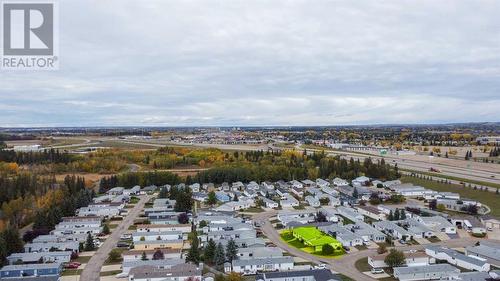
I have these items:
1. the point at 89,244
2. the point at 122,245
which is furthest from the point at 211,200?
the point at 89,244

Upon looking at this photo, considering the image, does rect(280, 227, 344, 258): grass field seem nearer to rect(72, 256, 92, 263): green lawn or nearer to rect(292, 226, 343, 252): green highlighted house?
rect(292, 226, 343, 252): green highlighted house

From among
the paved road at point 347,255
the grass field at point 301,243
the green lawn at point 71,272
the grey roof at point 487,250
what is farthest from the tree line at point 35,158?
the grey roof at point 487,250

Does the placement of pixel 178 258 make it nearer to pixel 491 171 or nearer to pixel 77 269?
pixel 77 269

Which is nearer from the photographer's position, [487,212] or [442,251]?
[442,251]

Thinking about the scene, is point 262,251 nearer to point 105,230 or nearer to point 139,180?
point 105,230

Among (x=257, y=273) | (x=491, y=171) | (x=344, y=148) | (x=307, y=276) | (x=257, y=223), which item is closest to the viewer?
(x=307, y=276)

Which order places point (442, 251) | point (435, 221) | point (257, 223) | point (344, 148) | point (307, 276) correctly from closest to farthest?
1. point (307, 276)
2. point (442, 251)
3. point (435, 221)
4. point (257, 223)
5. point (344, 148)

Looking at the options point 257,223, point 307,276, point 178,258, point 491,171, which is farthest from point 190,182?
point 491,171
